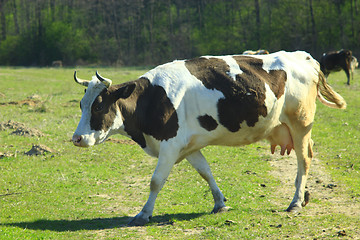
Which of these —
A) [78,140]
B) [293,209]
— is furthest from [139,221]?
[293,209]

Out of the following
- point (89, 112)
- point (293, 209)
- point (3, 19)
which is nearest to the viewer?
point (89, 112)

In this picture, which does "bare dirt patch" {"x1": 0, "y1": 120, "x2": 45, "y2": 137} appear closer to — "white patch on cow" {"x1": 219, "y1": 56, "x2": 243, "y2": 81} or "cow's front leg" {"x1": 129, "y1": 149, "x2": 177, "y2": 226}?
"cow's front leg" {"x1": 129, "y1": 149, "x2": 177, "y2": 226}

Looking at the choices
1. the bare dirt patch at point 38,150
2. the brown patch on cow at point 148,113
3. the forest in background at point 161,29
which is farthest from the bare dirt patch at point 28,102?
the forest in background at point 161,29

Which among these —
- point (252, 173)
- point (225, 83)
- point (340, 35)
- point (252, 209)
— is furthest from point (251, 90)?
point (340, 35)

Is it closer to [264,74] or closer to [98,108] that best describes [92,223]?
[98,108]

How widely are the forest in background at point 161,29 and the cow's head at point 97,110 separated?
166 ft

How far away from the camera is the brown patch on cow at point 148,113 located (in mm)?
7793

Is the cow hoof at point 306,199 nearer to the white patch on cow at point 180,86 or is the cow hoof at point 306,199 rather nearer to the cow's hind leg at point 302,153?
the cow's hind leg at point 302,153

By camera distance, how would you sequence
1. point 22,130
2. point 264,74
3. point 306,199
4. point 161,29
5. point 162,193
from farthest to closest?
point 161,29
point 22,130
point 162,193
point 306,199
point 264,74

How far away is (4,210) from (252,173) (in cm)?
526

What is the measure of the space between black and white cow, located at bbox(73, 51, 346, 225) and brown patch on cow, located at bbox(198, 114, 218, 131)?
16 mm

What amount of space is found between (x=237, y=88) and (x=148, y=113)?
4.83ft

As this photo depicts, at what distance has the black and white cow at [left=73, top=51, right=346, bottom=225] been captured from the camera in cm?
781

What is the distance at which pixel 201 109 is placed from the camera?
7.91 meters
